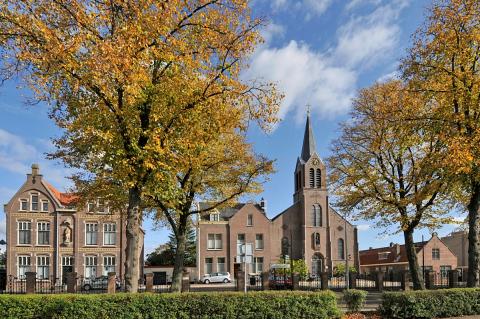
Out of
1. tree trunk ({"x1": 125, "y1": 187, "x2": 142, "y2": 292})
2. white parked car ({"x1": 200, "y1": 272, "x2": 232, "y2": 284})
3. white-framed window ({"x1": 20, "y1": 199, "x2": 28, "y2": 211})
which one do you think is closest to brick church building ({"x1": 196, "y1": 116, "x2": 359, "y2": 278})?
white parked car ({"x1": 200, "y1": 272, "x2": 232, "y2": 284})

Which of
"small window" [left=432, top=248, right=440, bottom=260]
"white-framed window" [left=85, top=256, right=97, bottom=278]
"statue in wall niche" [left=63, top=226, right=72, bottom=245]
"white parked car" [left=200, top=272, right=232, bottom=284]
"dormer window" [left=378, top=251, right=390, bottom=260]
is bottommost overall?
"white parked car" [left=200, top=272, right=232, bottom=284]

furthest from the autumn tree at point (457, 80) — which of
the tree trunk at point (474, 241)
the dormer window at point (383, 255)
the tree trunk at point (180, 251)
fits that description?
the dormer window at point (383, 255)

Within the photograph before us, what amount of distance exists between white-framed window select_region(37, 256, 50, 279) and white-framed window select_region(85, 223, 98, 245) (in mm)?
4093

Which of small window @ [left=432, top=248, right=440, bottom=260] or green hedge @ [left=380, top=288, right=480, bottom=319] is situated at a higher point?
green hedge @ [left=380, top=288, right=480, bottom=319]

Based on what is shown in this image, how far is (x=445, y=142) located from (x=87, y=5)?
13504mm

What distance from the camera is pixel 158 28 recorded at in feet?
44.1

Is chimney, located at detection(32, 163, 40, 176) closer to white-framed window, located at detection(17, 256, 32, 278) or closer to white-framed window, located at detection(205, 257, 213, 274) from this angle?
white-framed window, located at detection(17, 256, 32, 278)

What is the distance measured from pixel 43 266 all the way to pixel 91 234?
17.4ft

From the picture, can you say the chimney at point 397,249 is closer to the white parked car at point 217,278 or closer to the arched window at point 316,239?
the arched window at point 316,239

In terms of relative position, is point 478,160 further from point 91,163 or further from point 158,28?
point 91,163

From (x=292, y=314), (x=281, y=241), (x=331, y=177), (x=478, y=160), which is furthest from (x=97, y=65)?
(x=281, y=241)

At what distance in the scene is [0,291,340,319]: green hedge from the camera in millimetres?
13344

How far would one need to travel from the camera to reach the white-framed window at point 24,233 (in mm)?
45688

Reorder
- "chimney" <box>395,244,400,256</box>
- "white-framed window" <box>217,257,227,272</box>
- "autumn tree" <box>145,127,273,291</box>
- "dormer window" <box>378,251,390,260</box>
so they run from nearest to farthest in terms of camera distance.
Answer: "autumn tree" <box>145,127,273,291</box>, "white-framed window" <box>217,257,227,272</box>, "chimney" <box>395,244,400,256</box>, "dormer window" <box>378,251,390,260</box>
